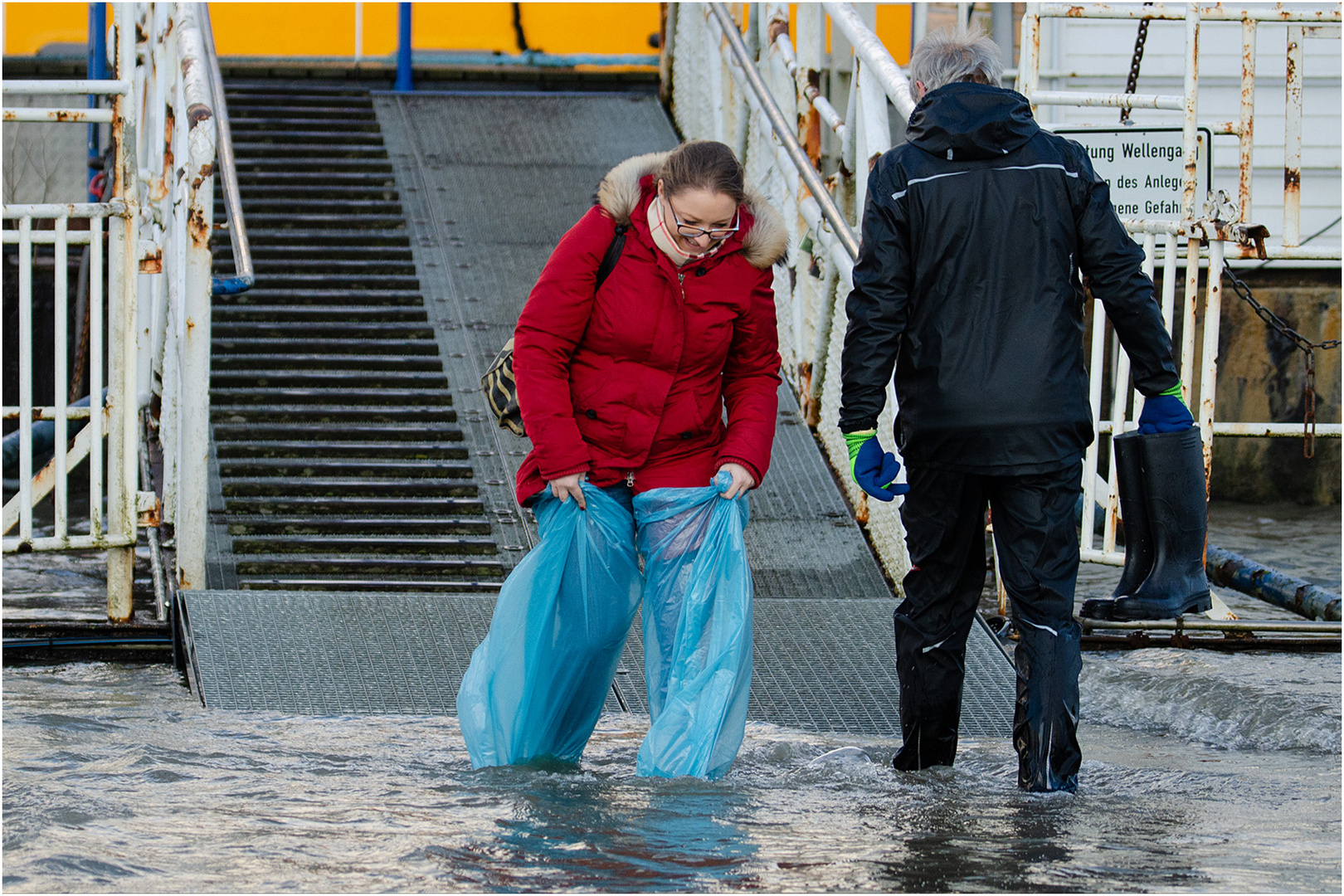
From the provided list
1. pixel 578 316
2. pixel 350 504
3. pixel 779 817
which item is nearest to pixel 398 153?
pixel 350 504

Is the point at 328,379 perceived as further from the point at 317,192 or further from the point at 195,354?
the point at 317,192

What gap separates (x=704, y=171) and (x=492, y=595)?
197 cm

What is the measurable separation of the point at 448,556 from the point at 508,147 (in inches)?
137

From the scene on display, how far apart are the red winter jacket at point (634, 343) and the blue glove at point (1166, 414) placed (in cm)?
85

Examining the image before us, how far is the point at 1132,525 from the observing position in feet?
11.1

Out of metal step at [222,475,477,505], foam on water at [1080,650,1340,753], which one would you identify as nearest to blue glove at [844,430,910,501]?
foam on water at [1080,650,1340,753]

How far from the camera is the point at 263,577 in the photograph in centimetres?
476

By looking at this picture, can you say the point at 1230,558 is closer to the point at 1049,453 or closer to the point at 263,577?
the point at 1049,453

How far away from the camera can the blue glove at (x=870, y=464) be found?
312cm

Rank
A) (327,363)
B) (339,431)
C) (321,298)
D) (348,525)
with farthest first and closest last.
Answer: (321,298)
(327,363)
(339,431)
(348,525)

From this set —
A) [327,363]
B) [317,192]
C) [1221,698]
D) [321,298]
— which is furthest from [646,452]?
[317,192]

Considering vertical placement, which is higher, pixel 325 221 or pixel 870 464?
pixel 325 221

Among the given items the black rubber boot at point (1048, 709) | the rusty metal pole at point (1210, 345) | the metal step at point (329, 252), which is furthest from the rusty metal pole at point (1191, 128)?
the metal step at point (329, 252)

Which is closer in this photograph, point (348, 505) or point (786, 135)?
point (348, 505)
